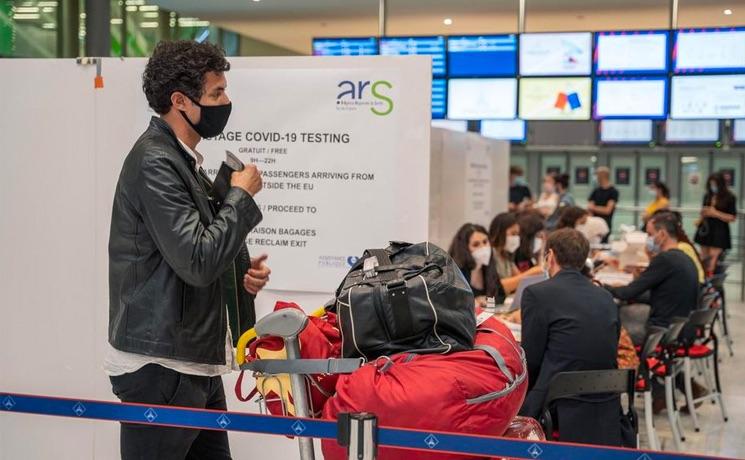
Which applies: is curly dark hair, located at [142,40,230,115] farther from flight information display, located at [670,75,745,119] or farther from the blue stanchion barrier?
flight information display, located at [670,75,745,119]

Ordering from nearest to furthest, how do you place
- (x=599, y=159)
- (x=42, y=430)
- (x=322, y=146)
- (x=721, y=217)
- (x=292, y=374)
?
(x=292, y=374), (x=322, y=146), (x=42, y=430), (x=721, y=217), (x=599, y=159)

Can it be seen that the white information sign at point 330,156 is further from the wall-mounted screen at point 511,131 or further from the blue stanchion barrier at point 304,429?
the wall-mounted screen at point 511,131

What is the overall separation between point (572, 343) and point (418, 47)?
451 centimetres

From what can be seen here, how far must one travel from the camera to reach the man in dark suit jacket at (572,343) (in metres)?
3.96

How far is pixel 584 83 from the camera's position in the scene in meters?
7.93

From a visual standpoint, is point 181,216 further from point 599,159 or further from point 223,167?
point 599,159

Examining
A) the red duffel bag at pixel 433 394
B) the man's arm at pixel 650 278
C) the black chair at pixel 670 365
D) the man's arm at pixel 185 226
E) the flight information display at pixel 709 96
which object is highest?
the flight information display at pixel 709 96

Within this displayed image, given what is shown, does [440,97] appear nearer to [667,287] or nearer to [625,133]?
[667,287]

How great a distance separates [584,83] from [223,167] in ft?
19.1

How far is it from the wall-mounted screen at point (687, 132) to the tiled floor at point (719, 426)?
171 inches

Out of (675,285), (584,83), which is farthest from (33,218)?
(584,83)

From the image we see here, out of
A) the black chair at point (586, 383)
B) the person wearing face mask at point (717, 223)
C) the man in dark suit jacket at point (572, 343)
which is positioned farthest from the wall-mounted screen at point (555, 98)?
the person wearing face mask at point (717, 223)

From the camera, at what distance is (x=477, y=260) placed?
241 inches

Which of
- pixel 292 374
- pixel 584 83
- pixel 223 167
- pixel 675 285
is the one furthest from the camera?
pixel 584 83
